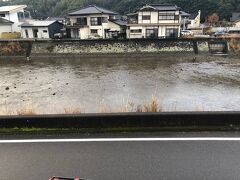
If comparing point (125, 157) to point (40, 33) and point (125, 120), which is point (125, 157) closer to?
point (125, 120)

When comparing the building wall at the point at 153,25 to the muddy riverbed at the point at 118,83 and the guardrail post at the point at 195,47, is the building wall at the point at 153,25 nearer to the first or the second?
the guardrail post at the point at 195,47

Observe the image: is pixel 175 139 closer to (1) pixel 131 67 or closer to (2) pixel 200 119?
(2) pixel 200 119

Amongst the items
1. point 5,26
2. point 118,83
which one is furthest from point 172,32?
point 5,26

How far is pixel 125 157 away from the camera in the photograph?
3875 mm

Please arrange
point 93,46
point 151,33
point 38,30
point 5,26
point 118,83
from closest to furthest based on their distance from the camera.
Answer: point 118,83
point 93,46
point 151,33
point 38,30
point 5,26

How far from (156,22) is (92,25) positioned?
8504 millimetres

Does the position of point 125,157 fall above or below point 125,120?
below

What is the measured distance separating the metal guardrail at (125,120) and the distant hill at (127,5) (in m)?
52.0

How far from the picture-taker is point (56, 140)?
14.4 feet

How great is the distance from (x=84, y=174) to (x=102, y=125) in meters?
1.46

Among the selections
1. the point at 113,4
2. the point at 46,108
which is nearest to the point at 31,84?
the point at 46,108

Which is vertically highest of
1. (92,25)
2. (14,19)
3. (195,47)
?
(14,19)

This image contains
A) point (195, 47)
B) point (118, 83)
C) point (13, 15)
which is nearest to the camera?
point (118, 83)

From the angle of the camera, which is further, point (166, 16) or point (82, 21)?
point (82, 21)
